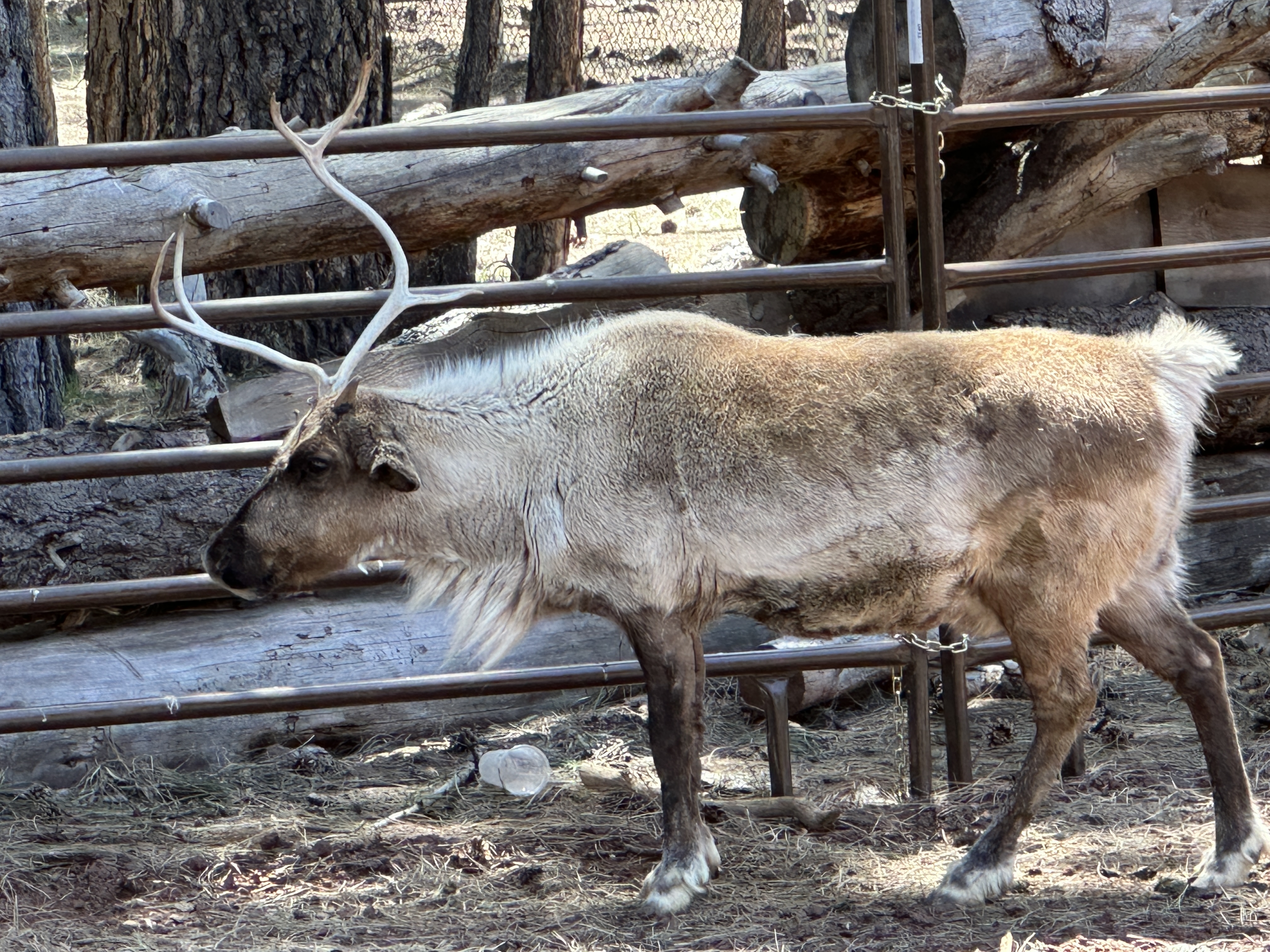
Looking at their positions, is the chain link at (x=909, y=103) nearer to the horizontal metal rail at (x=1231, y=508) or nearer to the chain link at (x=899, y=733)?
the horizontal metal rail at (x=1231, y=508)

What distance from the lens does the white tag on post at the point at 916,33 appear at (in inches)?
163

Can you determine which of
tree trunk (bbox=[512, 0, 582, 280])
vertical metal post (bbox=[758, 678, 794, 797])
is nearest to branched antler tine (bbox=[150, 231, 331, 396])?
vertical metal post (bbox=[758, 678, 794, 797])

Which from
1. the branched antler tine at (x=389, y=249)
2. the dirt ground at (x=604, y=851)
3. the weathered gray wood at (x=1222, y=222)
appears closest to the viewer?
the dirt ground at (x=604, y=851)

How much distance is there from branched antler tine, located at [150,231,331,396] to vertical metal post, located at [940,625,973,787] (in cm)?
208

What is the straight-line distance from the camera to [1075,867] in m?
3.73

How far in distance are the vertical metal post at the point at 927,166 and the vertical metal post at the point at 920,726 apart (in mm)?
1086

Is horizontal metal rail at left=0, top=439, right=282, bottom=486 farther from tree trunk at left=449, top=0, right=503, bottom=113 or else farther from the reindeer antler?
tree trunk at left=449, top=0, right=503, bottom=113

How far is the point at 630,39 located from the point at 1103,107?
431 inches

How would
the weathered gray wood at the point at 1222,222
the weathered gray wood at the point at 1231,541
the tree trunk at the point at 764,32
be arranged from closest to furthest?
the weathered gray wood at the point at 1231,541
the weathered gray wood at the point at 1222,222
the tree trunk at the point at 764,32

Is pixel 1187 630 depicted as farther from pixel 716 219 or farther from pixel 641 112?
Result: pixel 716 219

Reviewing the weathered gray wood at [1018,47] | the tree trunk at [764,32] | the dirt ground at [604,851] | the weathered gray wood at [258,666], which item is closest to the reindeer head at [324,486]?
the dirt ground at [604,851]

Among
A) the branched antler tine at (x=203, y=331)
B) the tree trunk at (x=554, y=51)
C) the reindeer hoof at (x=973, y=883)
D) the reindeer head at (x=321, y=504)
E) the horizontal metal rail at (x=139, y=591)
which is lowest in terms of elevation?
the reindeer hoof at (x=973, y=883)

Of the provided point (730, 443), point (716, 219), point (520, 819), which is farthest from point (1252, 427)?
point (716, 219)

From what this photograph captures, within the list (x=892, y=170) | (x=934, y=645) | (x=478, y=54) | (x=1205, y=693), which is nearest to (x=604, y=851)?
(x=934, y=645)
